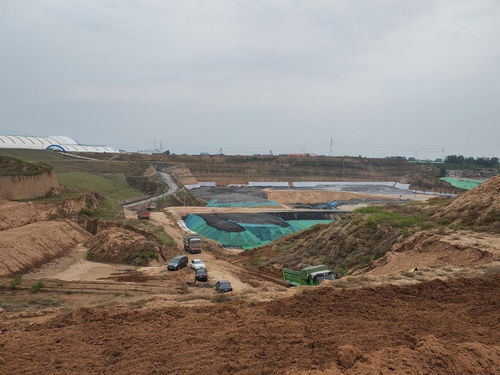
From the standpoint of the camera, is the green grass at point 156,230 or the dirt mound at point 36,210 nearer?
the dirt mound at point 36,210

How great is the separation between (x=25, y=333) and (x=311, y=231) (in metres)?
32.8

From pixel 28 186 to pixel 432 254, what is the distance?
43.7m

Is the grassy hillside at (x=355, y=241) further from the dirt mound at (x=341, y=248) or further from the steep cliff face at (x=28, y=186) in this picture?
the steep cliff face at (x=28, y=186)

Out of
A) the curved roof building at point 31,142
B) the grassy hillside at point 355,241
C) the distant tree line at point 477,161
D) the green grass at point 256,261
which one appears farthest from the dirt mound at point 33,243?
the distant tree line at point 477,161

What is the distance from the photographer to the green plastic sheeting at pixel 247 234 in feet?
172

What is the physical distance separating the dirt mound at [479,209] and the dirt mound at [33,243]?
105 feet

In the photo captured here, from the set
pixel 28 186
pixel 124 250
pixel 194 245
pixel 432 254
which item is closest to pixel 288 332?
pixel 432 254

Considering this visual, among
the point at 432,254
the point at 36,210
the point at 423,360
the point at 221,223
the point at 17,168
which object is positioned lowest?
the point at 221,223

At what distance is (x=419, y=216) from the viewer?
32.1 metres

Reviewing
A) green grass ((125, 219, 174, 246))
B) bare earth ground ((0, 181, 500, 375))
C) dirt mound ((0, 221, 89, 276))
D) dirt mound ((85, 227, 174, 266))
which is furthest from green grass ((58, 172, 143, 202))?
bare earth ground ((0, 181, 500, 375))

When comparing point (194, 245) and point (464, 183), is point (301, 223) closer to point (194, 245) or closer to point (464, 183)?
point (194, 245)

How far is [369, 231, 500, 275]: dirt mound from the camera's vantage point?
2045 cm

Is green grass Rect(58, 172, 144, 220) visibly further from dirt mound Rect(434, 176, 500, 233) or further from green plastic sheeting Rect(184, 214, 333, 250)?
dirt mound Rect(434, 176, 500, 233)

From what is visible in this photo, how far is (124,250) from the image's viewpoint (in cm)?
3397
